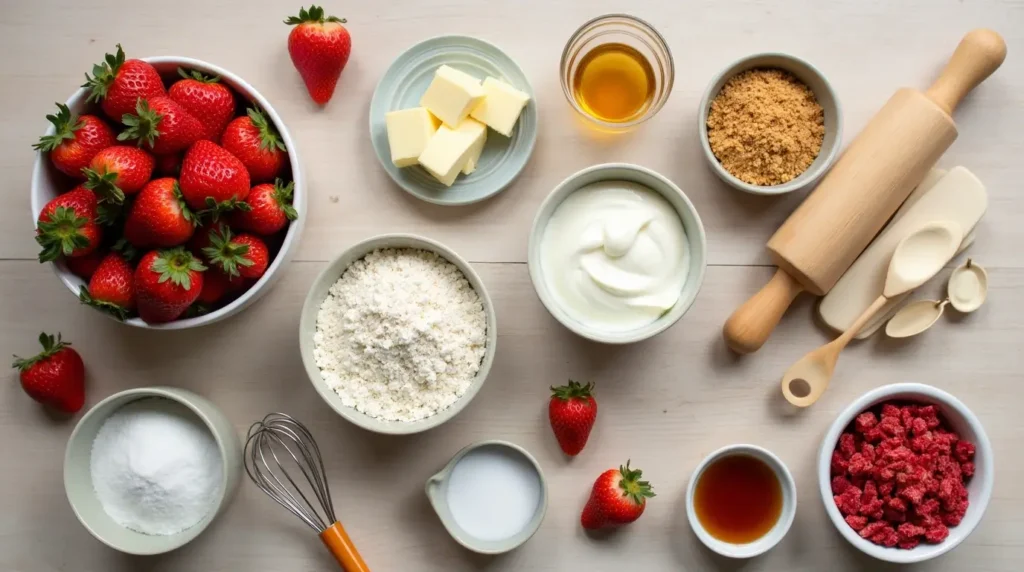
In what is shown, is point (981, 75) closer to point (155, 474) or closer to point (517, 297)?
point (517, 297)

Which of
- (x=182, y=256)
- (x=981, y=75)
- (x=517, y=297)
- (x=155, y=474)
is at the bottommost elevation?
(x=155, y=474)

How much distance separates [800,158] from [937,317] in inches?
14.1

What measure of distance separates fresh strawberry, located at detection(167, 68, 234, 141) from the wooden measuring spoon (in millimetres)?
1003

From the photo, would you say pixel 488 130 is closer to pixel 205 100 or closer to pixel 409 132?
pixel 409 132

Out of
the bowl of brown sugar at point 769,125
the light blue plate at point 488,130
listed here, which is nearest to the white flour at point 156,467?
the light blue plate at point 488,130

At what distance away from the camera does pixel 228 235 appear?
3.53ft

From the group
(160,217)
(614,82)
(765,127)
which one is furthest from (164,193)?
(765,127)

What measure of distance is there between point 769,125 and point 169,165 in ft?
3.05

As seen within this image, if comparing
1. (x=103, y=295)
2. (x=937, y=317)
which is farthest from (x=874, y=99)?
(x=103, y=295)

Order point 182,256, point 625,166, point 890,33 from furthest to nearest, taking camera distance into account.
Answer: point 890,33, point 625,166, point 182,256

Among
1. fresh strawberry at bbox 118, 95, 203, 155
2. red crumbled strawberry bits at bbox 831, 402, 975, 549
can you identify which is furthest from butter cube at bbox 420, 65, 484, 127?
red crumbled strawberry bits at bbox 831, 402, 975, 549

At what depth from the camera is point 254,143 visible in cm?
112

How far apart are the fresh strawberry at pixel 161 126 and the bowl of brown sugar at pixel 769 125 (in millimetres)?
784

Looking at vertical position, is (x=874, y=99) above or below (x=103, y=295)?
above
